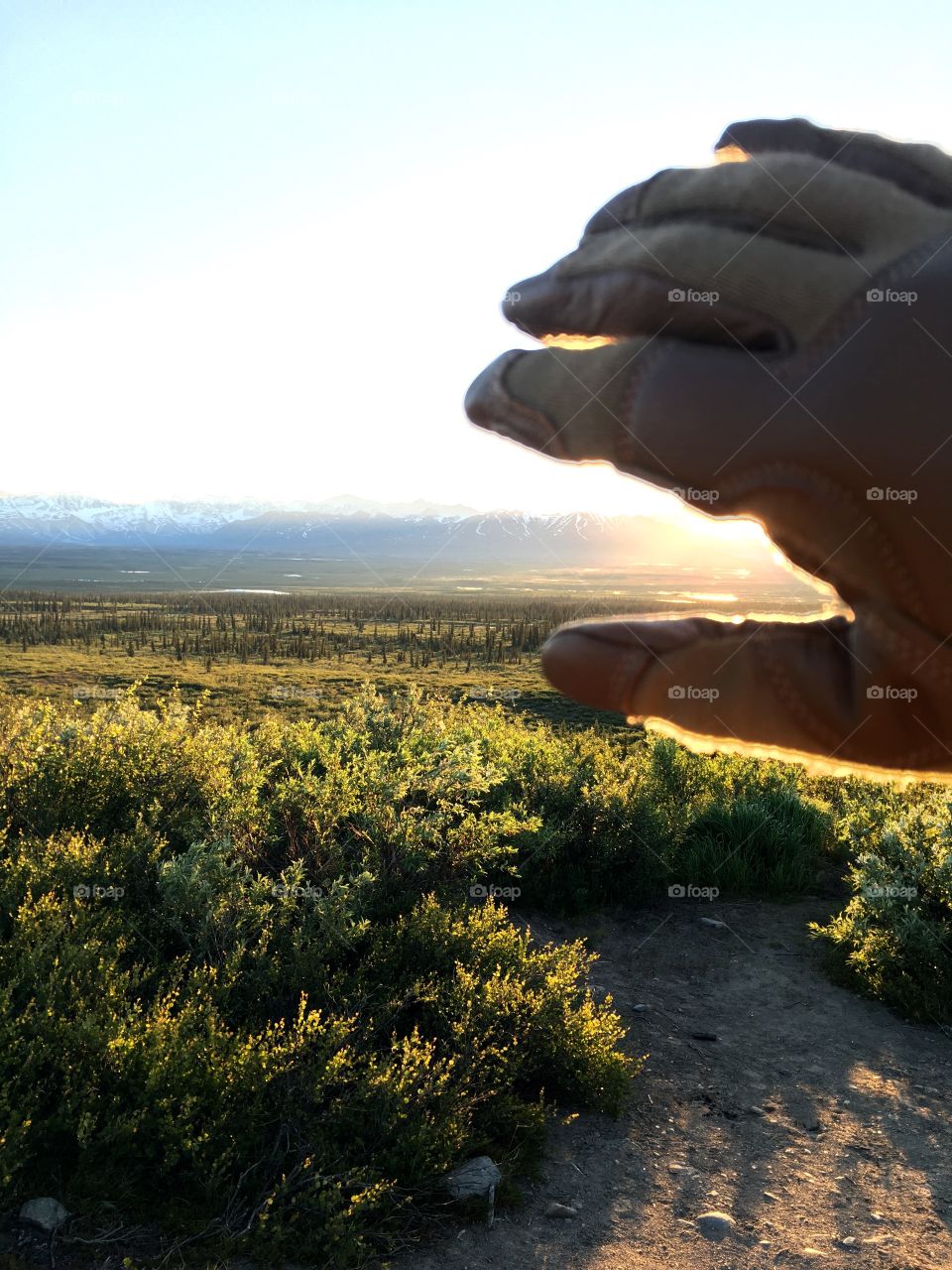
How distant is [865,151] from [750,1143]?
5369 mm

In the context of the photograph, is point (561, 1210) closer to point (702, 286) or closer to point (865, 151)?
point (702, 286)

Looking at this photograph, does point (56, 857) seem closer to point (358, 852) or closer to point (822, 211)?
point (358, 852)

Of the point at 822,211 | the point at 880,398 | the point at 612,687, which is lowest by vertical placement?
the point at 612,687

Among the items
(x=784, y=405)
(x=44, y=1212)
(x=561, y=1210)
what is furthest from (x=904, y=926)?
(x=784, y=405)

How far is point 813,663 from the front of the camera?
130cm

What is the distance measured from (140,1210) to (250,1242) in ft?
1.78

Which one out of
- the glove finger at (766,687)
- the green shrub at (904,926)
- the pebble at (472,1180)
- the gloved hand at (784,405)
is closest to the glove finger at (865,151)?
the gloved hand at (784,405)

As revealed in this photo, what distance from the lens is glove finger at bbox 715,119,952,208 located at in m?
1.25

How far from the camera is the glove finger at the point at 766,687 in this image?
1.28 metres

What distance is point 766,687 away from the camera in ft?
4.32

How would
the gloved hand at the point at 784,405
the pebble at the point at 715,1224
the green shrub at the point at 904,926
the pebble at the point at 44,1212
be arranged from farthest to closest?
the green shrub at the point at 904,926 → the pebble at the point at 715,1224 → the pebble at the point at 44,1212 → the gloved hand at the point at 784,405

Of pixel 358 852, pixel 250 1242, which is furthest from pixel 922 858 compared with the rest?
pixel 250 1242

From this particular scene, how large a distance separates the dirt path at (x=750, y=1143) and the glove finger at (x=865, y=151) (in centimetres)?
443

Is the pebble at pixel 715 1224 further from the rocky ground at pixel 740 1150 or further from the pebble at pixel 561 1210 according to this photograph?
the pebble at pixel 561 1210
